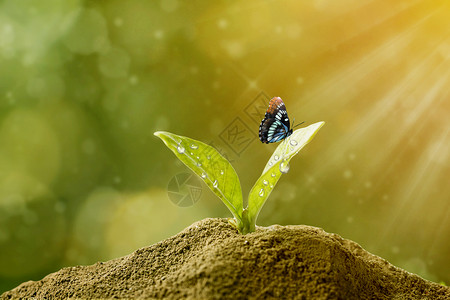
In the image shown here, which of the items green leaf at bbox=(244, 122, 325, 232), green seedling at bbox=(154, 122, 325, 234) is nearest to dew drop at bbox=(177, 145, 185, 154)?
green seedling at bbox=(154, 122, 325, 234)

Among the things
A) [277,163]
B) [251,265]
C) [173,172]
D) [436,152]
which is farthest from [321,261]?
[436,152]

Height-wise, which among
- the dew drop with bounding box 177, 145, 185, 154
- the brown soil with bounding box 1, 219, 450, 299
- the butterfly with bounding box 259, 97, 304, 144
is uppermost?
the dew drop with bounding box 177, 145, 185, 154

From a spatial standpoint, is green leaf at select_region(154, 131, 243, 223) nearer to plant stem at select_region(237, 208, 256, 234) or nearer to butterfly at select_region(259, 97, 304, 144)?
plant stem at select_region(237, 208, 256, 234)

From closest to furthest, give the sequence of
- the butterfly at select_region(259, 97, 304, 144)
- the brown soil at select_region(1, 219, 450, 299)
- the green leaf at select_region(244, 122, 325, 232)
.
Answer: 1. the brown soil at select_region(1, 219, 450, 299)
2. the green leaf at select_region(244, 122, 325, 232)
3. the butterfly at select_region(259, 97, 304, 144)

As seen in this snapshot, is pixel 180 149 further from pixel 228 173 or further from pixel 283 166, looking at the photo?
pixel 283 166

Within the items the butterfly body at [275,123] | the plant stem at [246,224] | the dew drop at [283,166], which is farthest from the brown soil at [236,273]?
the butterfly body at [275,123]

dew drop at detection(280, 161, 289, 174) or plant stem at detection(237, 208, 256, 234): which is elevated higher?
dew drop at detection(280, 161, 289, 174)

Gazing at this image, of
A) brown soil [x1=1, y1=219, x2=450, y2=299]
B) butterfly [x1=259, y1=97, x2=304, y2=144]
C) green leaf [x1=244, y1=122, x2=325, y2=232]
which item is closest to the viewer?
brown soil [x1=1, y1=219, x2=450, y2=299]
